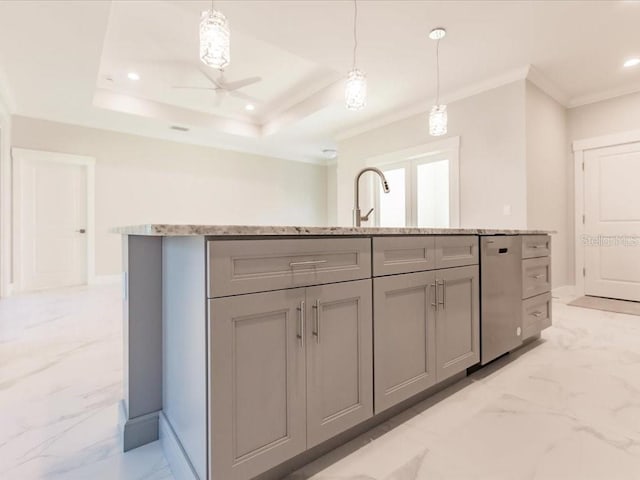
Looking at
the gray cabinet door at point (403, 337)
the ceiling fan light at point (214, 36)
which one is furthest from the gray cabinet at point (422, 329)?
the ceiling fan light at point (214, 36)

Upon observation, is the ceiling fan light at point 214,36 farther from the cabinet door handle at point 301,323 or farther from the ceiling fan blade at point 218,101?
the ceiling fan blade at point 218,101

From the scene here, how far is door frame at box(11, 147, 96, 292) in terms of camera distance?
4.77m

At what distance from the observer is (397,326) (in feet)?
4.52

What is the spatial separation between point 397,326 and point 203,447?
2.71 ft

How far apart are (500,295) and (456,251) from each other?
543 mm

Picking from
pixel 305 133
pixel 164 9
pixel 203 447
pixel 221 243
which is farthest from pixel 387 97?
pixel 203 447

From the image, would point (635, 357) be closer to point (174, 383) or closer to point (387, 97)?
point (174, 383)

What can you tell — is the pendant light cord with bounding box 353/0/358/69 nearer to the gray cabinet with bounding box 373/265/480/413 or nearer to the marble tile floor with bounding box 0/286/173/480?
the gray cabinet with bounding box 373/265/480/413

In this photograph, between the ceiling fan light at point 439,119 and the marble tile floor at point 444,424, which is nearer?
the marble tile floor at point 444,424

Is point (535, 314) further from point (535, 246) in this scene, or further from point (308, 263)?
point (308, 263)

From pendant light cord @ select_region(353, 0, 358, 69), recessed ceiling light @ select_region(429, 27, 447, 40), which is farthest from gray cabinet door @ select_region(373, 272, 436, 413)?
recessed ceiling light @ select_region(429, 27, 447, 40)

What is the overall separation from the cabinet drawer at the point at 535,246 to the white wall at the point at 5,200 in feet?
19.5

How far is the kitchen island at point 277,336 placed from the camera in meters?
0.92

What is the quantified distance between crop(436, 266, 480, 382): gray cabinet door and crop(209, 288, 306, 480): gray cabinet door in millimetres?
816
